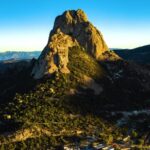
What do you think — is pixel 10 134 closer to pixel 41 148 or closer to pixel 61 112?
pixel 41 148

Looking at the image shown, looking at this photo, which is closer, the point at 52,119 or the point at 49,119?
the point at 49,119

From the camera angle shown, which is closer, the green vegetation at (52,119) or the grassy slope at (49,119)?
the green vegetation at (52,119)

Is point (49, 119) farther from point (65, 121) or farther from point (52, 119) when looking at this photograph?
point (65, 121)

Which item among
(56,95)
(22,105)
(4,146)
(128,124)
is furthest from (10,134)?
(128,124)

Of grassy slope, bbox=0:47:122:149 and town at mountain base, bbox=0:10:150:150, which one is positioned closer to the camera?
town at mountain base, bbox=0:10:150:150

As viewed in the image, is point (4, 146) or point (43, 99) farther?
point (43, 99)

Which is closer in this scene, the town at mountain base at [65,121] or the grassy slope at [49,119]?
the town at mountain base at [65,121]

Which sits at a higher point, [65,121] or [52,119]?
[52,119]

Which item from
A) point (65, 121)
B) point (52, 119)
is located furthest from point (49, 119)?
point (65, 121)
